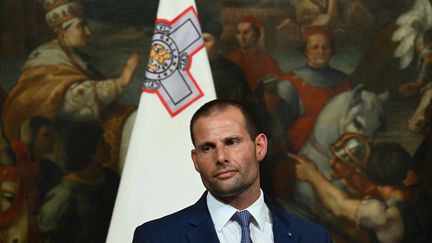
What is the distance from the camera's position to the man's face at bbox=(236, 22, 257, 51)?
5613 mm

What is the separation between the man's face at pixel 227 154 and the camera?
9.91 ft

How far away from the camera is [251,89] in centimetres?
560

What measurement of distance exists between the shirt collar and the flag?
1771 millimetres

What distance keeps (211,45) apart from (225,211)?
267 cm

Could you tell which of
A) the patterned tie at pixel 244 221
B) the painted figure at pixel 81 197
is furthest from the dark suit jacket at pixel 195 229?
the painted figure at pixel 81 197

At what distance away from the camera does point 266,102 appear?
220 inches

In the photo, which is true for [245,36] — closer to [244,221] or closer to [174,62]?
[174,62]

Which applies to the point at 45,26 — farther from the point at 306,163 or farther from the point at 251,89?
the point at 306,163

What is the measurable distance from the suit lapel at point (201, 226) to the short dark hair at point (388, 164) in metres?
2.76

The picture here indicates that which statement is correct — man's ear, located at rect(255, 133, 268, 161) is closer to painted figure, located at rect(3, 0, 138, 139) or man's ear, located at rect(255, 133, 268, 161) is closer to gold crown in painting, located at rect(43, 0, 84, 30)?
painted figure, located at rect(3, 0, 138, 139)

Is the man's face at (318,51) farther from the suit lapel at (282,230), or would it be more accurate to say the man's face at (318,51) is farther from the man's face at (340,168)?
the suit lapel at (282,230)

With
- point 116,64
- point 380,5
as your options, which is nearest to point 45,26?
point 116,64

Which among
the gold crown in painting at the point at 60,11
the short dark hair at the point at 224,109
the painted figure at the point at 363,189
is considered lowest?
the painted figure at the point at 363,189

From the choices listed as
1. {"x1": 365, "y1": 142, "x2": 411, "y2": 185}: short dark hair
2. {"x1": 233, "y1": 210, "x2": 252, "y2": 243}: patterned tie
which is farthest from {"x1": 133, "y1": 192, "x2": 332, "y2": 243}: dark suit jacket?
{"x1": 365, "y1": 142, "x2": 411, "y2": 185}: short dark hair
